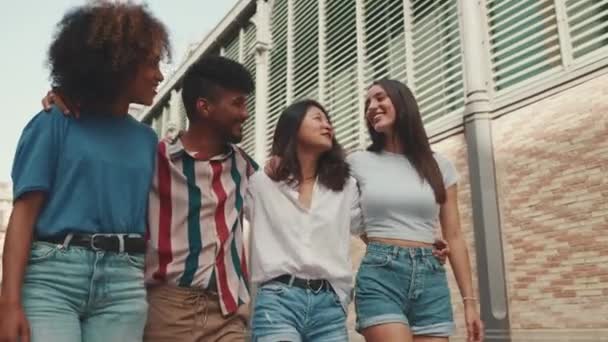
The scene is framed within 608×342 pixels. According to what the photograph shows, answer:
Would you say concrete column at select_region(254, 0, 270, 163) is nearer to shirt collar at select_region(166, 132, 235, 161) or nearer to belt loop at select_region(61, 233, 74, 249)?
shirt collar at select_region(166, 132, 235, 161)

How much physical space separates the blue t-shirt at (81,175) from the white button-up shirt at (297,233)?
0.51 meters

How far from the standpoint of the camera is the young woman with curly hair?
5.56 feet

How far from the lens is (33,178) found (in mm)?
1740

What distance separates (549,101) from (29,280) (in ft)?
20.8

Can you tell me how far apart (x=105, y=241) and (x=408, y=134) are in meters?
1.60

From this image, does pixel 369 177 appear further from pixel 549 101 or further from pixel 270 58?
pixel 270 58

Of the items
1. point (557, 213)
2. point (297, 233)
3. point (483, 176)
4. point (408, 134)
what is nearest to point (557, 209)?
point (557, 213)

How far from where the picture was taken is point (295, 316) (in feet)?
6.95

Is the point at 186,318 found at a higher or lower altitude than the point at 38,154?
lower

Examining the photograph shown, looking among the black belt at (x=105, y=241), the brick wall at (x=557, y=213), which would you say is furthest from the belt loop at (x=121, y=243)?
the brick wall at (x=557, y=213)

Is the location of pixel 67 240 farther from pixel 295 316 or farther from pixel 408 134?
pixel 408 134

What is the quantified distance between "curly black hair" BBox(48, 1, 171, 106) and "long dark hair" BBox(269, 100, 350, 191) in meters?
0.72

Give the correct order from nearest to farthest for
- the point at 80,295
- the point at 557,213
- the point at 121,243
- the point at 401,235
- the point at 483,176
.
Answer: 1. the point at 80,295
2. the point at 121,243
3. the point at 401,235
4. the point at 557,213
5. the point at 483,176

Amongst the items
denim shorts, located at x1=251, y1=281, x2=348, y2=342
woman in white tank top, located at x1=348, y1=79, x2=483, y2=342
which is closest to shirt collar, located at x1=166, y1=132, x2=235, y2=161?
denim shorts, located at x1=251, y1=281, x2=348, y2=342
